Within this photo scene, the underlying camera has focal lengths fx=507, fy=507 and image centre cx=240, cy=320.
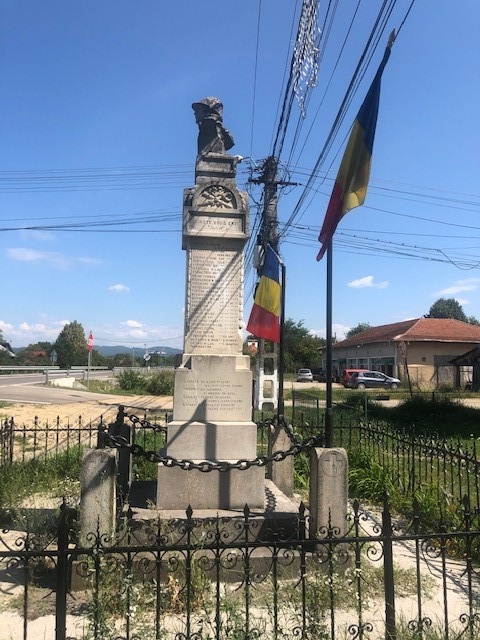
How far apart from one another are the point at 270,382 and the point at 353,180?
1421 centimetres

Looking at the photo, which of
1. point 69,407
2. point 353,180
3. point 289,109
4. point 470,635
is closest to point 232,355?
point 353,180

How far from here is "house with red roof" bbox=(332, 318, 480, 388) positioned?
3975cm

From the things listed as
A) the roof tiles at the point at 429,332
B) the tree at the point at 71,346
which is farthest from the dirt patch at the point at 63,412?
the tree at the point at 71,346

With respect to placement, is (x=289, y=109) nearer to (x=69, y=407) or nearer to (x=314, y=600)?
(x=314, y=600)

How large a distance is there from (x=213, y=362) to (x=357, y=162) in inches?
94.1

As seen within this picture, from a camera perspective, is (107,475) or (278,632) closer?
(278,632)

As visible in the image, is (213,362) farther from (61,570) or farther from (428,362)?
(428,362)

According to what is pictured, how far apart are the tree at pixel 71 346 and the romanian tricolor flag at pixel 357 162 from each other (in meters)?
83.4

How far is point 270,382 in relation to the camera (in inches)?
717

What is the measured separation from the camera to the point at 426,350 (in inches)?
1588

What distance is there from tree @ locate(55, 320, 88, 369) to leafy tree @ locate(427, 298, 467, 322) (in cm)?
6463

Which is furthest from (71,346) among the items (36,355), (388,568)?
(388,568)

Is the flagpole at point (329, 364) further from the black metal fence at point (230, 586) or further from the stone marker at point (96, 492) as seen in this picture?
the stone marker at point (96, 492)

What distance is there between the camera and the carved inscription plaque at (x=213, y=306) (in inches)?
213
